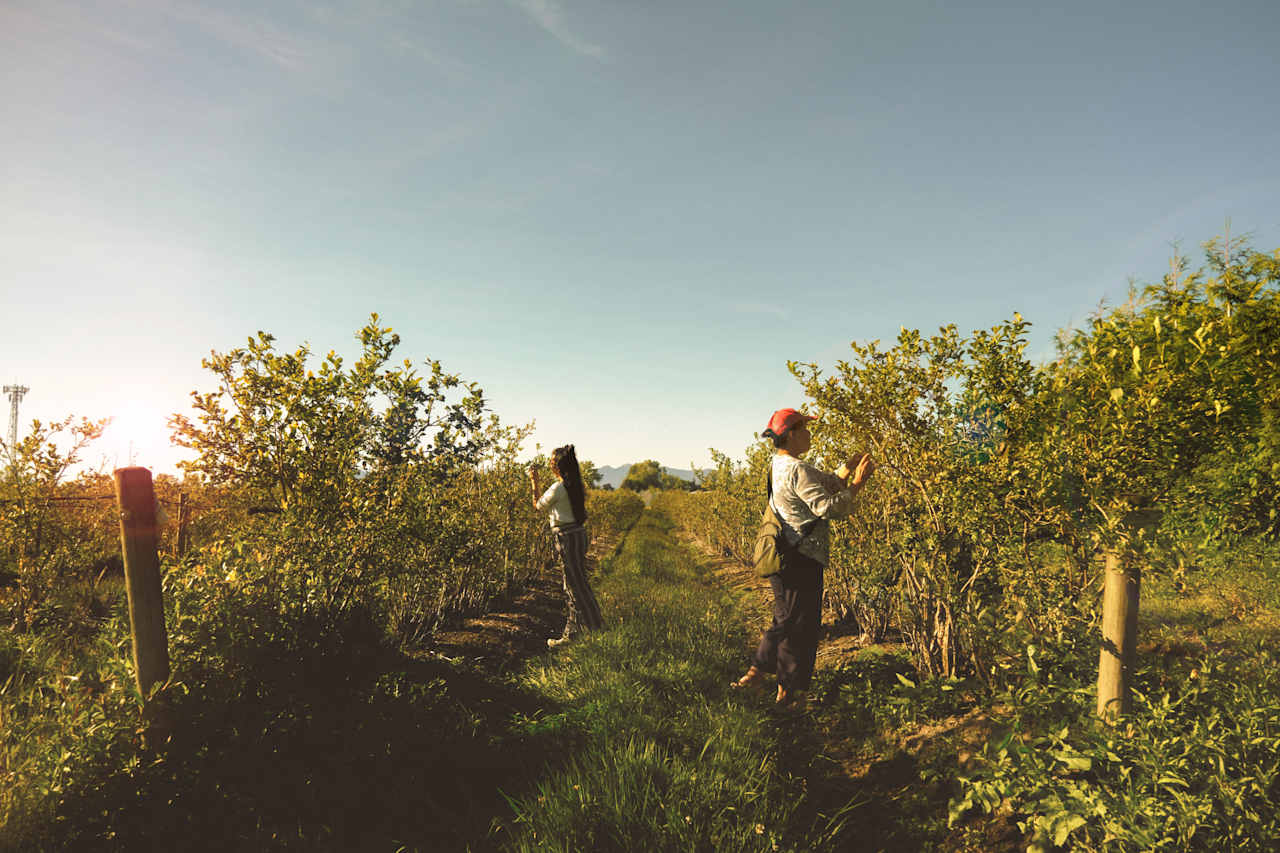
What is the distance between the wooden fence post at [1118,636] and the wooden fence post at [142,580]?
15.5ft

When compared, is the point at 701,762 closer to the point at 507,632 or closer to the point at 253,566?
the point at 253,566

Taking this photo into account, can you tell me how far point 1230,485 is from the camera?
3119 mm

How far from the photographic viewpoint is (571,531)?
5949 millimetres

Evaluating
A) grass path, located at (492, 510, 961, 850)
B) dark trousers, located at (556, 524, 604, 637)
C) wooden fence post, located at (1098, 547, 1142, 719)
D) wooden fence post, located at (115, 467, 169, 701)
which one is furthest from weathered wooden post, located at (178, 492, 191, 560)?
wooden fence post, located at (1098, 547, 1142, 719)

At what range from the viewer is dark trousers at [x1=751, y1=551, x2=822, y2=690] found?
4.05 meters

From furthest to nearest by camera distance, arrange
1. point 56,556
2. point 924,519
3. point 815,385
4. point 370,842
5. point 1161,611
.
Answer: point 1161,611
point 56,556
point 815,385
point 924,519
point 370,842

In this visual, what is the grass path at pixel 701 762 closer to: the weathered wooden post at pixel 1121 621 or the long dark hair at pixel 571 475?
the weathered wooden post at pixel 1121 621

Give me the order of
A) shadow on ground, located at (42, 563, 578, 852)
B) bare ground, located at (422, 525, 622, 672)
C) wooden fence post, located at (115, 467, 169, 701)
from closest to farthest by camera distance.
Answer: shadow on ground, located at (42, 563, 578, 852)
wooden fence post, located at (115, 467, 169, 701)
bare ground, located at (422, 525, 622, 672)

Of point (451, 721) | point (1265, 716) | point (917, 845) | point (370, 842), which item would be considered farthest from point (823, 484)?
point (370, 842)

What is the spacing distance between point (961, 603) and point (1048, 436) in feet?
4.78

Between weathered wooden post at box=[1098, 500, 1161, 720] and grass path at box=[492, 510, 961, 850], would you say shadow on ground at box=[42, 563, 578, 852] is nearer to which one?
grass path at box=[492, 510, 961, 850]

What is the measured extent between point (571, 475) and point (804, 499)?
2.79 metres

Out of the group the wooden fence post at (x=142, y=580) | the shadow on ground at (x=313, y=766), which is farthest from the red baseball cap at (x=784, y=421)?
the wooden fence post at (x=142, y=580)

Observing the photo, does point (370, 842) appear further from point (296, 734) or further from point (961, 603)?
point (961, 603)
